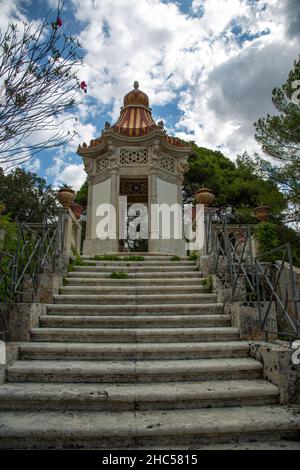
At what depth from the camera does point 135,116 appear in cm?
1187

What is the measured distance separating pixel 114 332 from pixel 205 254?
313 centimetres

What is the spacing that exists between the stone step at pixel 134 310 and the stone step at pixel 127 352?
0.97 metres

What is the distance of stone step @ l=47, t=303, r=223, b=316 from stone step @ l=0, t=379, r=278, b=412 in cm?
170

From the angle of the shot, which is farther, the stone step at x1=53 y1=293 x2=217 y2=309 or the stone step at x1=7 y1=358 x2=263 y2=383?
the stone step at x1=53 y1=293 x2=217 y2=309

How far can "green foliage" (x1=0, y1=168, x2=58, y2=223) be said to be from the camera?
2025cm

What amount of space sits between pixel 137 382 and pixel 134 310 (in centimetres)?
158

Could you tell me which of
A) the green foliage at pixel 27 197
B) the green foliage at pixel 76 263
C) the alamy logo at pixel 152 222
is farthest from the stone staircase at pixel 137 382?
the green foliage at pixel 27 197

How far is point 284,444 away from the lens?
2.36 meters

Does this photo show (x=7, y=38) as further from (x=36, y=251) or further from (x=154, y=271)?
(x=154, y=271)

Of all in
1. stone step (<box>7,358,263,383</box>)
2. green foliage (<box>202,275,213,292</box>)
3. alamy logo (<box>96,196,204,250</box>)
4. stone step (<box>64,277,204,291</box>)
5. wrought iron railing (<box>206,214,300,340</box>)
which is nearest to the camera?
stone step (<box>7,358,263,383</box>)

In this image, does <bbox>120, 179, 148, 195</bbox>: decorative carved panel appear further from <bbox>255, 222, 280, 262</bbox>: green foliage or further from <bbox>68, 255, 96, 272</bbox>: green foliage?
<bbox>255, 222, 280, 262</bbox>: green foliage

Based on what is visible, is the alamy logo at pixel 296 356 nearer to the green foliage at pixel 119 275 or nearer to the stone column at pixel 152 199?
the green foliage at pixel 119 275

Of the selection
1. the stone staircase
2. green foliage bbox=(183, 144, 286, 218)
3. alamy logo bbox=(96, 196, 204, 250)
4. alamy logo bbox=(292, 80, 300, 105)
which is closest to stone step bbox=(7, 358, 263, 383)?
the stone staircase
